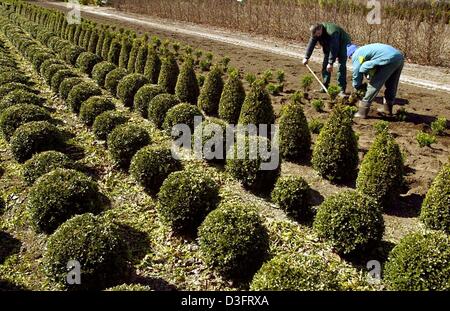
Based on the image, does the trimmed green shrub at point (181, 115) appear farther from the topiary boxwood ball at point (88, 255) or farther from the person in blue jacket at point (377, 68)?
the topiary boxwood ball at point (88, 255)

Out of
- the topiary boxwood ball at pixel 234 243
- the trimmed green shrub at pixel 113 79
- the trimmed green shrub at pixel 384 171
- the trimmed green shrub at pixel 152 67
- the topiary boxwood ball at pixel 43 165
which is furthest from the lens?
the trimmed green shrub at pixel 152 67

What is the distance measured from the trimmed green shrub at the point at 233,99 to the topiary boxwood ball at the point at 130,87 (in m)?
3.09

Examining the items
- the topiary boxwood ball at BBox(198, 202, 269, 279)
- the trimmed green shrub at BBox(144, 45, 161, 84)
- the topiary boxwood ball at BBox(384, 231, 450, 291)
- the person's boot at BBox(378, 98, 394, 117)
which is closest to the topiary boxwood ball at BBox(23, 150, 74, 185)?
the topiary boxwood ball at BBox(198, 202, 269, 279)

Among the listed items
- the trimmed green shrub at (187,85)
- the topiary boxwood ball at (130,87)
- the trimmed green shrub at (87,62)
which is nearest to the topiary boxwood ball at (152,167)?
the trimmed green shrub at (187,85)

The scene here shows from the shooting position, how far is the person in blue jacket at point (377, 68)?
8.97m

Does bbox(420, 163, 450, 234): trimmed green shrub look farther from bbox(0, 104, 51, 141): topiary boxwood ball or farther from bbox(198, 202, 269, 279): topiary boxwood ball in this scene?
bbox(0, 104, 51, 141): topiary boxwood ball

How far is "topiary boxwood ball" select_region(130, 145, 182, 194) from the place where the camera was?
7.17 meters

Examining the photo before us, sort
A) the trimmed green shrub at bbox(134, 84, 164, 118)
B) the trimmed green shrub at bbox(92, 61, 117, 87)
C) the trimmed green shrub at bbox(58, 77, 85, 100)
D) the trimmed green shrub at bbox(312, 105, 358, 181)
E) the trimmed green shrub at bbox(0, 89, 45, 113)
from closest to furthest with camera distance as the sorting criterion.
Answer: the trimmed green shrub at bbox(312, 105, 358, 181) → the trimmed green shrub at bbox(0, 89, 45, 113) → the trimmed green shrub at bbox(134, 84, 164, 118) → the trimmed green shrub at bbox(58, 77, 85, 100) → the trimmed green shrub at bbox(92, 61, 117, 87)

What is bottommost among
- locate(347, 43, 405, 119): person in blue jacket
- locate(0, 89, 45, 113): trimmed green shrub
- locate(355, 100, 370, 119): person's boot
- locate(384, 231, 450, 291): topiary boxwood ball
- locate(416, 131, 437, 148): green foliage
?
locate(384, 231, 450, 291): topiary boxwood ball

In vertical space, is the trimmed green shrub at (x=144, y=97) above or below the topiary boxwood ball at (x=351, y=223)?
above

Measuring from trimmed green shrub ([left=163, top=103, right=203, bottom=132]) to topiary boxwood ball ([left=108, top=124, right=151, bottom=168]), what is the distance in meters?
0.97
